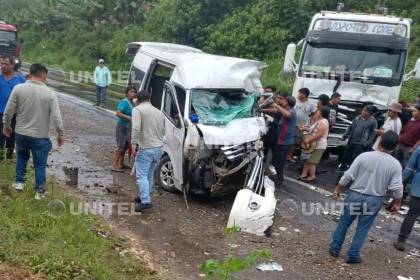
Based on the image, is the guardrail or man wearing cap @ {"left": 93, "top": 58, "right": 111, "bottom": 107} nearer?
man wearing cap @ {"left": 93, "top": 58, "right": 111, "bottom": 107}

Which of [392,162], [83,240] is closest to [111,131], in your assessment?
[83,240]

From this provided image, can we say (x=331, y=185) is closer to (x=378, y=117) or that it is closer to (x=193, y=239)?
(x=378, y=117)

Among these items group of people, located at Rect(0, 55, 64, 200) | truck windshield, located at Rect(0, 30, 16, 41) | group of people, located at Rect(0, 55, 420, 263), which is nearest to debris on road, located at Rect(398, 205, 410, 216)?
group of people, located at Rect(0, 55, 420, 263)

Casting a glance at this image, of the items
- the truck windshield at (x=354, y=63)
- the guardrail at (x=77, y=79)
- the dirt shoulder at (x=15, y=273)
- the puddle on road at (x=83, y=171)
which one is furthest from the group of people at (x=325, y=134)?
the guardrail at (x=77, y=79)

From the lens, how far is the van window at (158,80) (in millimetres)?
8727

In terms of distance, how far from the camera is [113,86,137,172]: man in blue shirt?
8.54 m

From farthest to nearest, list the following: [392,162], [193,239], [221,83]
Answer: [221,83], [193,239], [392,162]

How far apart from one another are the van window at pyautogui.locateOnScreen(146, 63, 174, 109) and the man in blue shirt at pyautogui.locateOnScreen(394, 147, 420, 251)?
13.8 feet

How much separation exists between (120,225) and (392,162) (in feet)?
11.4

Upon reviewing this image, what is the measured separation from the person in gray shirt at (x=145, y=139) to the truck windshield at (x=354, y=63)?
4593 millimetres

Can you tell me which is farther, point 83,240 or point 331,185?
point 331,185

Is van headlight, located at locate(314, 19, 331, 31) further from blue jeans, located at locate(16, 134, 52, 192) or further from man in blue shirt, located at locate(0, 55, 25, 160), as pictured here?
blue jeans, located at locate(16, 134, 52, 192)

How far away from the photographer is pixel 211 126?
23.6 ft

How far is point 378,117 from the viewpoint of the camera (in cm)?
985
